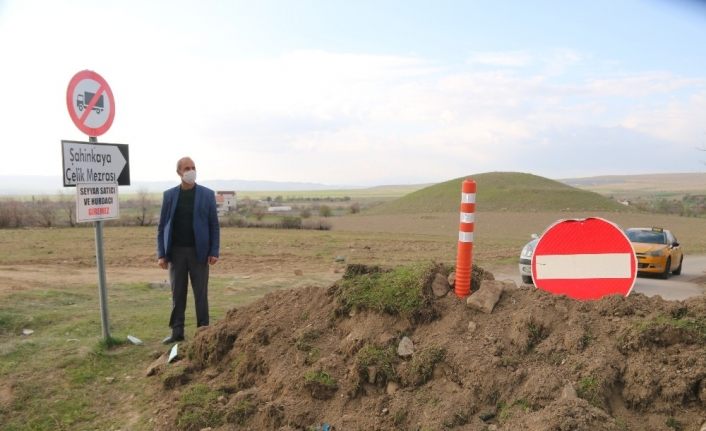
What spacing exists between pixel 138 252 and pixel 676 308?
20205mm

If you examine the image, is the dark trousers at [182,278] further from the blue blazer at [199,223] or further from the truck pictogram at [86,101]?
the truck pictogram at [86,101]

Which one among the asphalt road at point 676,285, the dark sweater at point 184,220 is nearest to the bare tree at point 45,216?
the dark sweater at point 184,220

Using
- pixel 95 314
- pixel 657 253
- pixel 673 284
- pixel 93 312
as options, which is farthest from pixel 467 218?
pixel 657 253

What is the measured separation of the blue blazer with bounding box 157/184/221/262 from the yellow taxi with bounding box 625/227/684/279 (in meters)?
11.4

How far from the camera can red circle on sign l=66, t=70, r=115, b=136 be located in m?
5.37

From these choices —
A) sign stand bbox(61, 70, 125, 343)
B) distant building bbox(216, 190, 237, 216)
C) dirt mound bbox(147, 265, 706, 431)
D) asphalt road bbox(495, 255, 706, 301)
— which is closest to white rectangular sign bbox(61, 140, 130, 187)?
sign stand bbox(61, 70, 125, 343)

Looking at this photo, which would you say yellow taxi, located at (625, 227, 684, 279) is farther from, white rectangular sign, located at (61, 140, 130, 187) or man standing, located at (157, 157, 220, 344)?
white rectangular sign, located at (61, 140, 130, 187)

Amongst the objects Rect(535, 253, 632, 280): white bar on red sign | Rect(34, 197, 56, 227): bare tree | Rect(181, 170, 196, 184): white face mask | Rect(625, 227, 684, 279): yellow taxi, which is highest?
Rect(181, 170, 196, 184): white face mask

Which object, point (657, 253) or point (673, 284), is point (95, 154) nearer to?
point (673, 284)

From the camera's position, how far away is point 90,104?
5.57 metres

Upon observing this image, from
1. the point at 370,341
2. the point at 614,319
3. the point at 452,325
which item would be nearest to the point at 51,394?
the point at 370,341

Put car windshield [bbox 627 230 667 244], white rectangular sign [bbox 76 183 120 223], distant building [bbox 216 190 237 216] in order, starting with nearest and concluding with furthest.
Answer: white rectangular sign [bbox 76 183 120 223] → car windshield [bbox 627 230 667 244] → distant building [bbox 216 190 237 216]

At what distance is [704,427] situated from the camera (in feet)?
9.91

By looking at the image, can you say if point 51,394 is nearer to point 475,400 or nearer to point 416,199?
point 475,400
